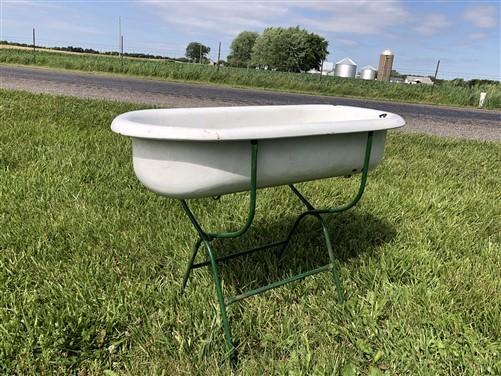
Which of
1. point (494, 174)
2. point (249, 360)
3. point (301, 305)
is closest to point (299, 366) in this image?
point (249, 360)

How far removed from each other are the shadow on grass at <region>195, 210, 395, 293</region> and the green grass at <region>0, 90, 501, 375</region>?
1 centimetres

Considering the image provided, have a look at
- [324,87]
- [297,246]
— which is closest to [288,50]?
[324,87]

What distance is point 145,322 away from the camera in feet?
5.59

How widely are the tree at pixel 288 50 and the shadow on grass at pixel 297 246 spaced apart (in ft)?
180

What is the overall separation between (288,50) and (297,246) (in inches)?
2224

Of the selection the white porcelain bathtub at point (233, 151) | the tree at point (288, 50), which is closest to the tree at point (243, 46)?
the tree at point (288, 50)

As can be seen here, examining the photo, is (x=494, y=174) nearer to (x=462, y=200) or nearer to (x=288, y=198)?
(x=462, y=200)

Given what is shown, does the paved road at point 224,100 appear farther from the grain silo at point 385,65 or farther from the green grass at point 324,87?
the grain silo at point 385,65

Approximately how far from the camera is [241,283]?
2033 millimetres

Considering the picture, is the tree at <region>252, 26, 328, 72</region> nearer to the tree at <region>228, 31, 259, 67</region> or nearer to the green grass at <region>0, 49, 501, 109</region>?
the tree at <region>228, 31, 259, 67</region>

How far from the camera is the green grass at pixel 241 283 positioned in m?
1.56

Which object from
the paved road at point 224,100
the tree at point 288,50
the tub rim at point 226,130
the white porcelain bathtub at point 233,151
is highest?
→ the tree at point 288,50

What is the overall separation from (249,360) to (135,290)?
620 mm

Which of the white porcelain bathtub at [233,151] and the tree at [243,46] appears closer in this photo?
the white porcelain bathtub at [233,151]
